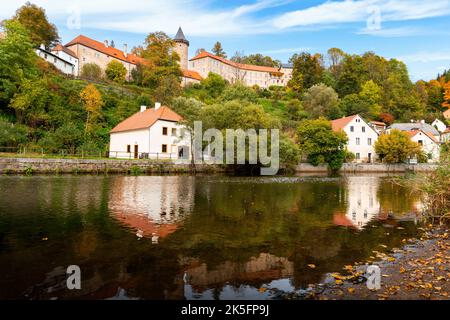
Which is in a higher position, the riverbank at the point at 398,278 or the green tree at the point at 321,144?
the green tree at the point at 321,144

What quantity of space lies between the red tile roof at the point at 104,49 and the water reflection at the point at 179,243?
238 feet

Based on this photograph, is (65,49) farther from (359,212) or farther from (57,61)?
(359,212)

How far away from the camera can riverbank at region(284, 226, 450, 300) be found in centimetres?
541

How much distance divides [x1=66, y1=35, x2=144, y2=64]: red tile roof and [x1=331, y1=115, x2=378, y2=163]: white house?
172 feet

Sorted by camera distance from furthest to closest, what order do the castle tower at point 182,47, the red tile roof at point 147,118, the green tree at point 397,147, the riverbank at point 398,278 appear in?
the castle tower at point 182,47, the green tree at point 397,147, the red tile roof at point 147,118, the riverbank at point 398,278

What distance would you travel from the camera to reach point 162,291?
5.59 meters

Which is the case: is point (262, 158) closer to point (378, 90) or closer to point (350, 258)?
point (350, 258)

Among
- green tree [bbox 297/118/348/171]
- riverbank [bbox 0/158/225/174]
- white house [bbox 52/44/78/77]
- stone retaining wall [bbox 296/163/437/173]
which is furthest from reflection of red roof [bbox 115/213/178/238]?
white house [bbox 52/44/78/77]

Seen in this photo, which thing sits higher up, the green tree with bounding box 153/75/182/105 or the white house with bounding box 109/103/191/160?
the green tree with bounding box 153/75/182/105

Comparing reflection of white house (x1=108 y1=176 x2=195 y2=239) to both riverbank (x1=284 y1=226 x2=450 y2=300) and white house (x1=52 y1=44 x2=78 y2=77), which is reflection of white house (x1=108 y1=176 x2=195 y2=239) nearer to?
riverbank (x1=284 y1=226 x2=450 y2=300)

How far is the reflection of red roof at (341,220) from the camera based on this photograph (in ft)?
38.0

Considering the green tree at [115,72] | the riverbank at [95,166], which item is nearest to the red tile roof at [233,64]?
the green tree at [115,72]

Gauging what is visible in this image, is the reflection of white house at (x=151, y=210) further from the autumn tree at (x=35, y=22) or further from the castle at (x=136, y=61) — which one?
the autumn tree at (x=35, y=22)

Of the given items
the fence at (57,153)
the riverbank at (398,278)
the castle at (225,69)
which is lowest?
the riverbank at (398,278)
